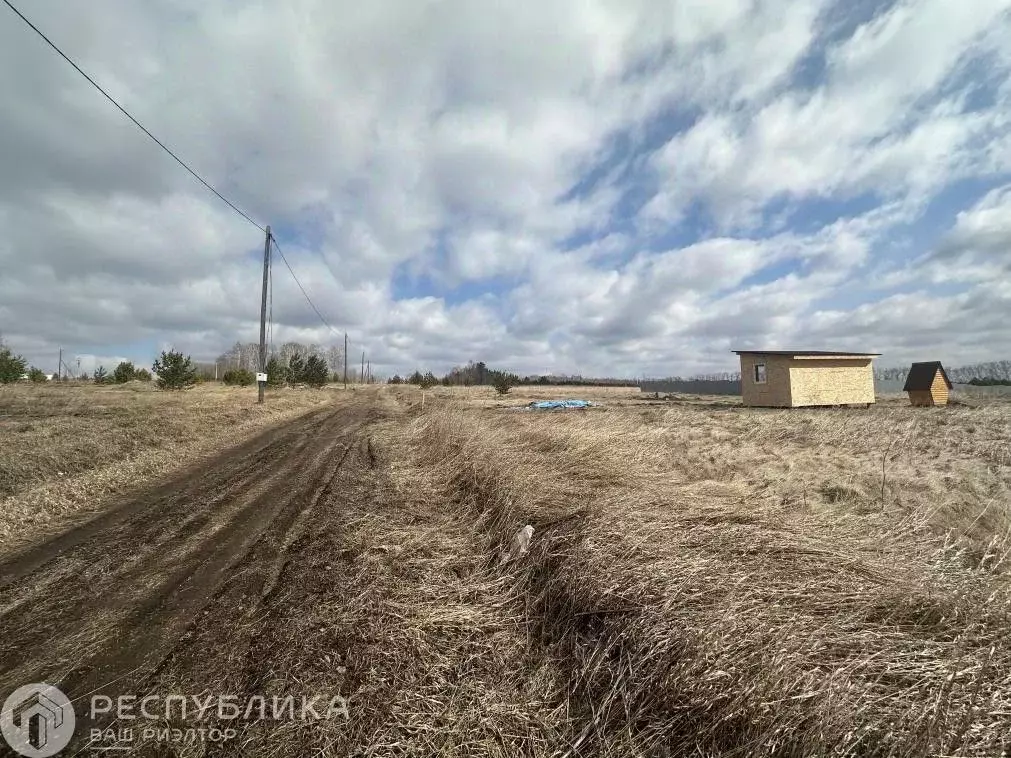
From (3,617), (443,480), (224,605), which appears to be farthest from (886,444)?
(3,617)

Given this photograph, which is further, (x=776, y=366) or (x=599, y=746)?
(x=776, y=366)

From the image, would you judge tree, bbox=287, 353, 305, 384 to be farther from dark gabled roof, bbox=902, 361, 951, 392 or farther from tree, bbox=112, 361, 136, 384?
dark gabled roof, bbox=902, 361, 951, 392

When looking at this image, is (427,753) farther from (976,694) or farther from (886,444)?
(886,444)

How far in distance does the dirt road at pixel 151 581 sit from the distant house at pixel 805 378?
2594 centimetres

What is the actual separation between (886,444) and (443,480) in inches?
Result: 503

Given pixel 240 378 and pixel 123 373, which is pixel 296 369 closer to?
pixel 240 378

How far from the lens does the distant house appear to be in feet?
84.4

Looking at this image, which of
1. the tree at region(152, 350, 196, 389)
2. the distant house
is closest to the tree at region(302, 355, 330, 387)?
the tree at region(152, 350, 196, 389)

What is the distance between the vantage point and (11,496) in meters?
6.31

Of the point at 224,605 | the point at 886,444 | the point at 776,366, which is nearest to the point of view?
the point at 224,605

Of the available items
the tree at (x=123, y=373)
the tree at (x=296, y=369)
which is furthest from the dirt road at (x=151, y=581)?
the tree at (x=123, y=373)
